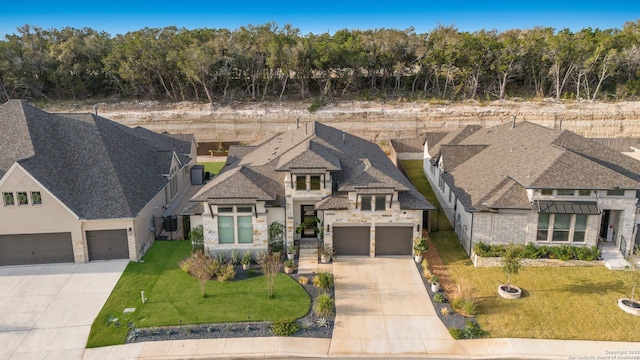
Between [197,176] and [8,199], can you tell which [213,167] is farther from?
[8,199]

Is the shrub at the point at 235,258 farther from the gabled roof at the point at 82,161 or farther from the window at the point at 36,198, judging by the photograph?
the window at the point at 36,198

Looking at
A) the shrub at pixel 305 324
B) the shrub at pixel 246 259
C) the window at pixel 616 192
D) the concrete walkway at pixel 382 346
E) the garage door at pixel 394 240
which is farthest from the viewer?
the garage door at pixel 394 240

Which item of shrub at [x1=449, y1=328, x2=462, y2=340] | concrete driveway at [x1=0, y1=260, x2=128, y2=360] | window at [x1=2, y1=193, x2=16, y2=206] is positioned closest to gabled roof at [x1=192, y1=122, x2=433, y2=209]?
concrete driveway at [x1=0, y1=260, x2=128, y2=360]

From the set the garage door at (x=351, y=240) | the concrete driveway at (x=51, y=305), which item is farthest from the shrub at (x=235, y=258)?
the concrete driveway at (x=51, y=305)

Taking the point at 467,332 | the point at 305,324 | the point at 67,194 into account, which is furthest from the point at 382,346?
the point at 67,194

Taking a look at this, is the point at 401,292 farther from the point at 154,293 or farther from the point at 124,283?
the point at 124,283

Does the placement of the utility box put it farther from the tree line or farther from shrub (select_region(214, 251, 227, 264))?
the tree line
